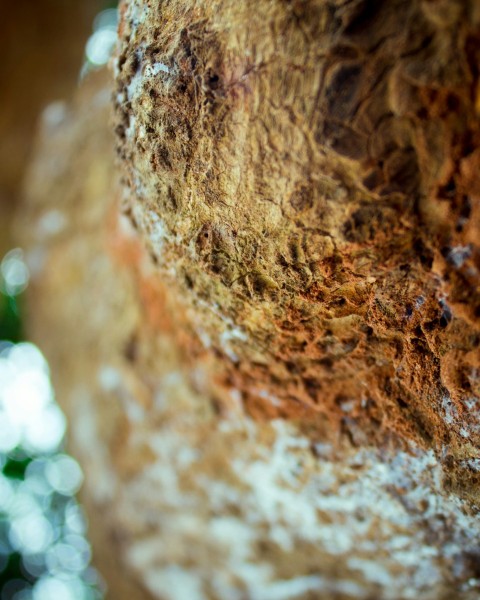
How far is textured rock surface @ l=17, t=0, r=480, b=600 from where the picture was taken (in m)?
0.47

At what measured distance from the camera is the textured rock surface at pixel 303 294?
1.53 feet

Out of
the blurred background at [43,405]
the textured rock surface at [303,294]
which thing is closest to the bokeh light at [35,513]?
the blurred background at [43,405]

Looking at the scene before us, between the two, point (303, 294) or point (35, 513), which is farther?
point (35, 513)

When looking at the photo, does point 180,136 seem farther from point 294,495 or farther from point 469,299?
point 294,495

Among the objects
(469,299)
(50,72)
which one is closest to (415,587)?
(469,299)

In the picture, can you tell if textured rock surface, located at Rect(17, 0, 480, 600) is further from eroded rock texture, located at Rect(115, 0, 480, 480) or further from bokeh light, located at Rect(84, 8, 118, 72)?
bokeh light, located at Rect(84, 8, 118, 72)

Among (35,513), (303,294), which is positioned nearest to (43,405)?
(35,513)

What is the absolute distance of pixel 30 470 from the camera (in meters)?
2.22

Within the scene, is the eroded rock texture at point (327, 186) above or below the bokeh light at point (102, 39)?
below

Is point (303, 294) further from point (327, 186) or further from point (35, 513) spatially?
point (35, 513)

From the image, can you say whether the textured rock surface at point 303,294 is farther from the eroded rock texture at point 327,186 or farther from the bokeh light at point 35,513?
the bokeh light at point 35,513

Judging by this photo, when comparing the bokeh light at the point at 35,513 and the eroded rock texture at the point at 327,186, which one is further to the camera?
the bokeh light at the point at 35,513

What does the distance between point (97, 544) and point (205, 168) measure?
3.63 ft

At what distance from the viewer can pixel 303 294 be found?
0.59 metres
